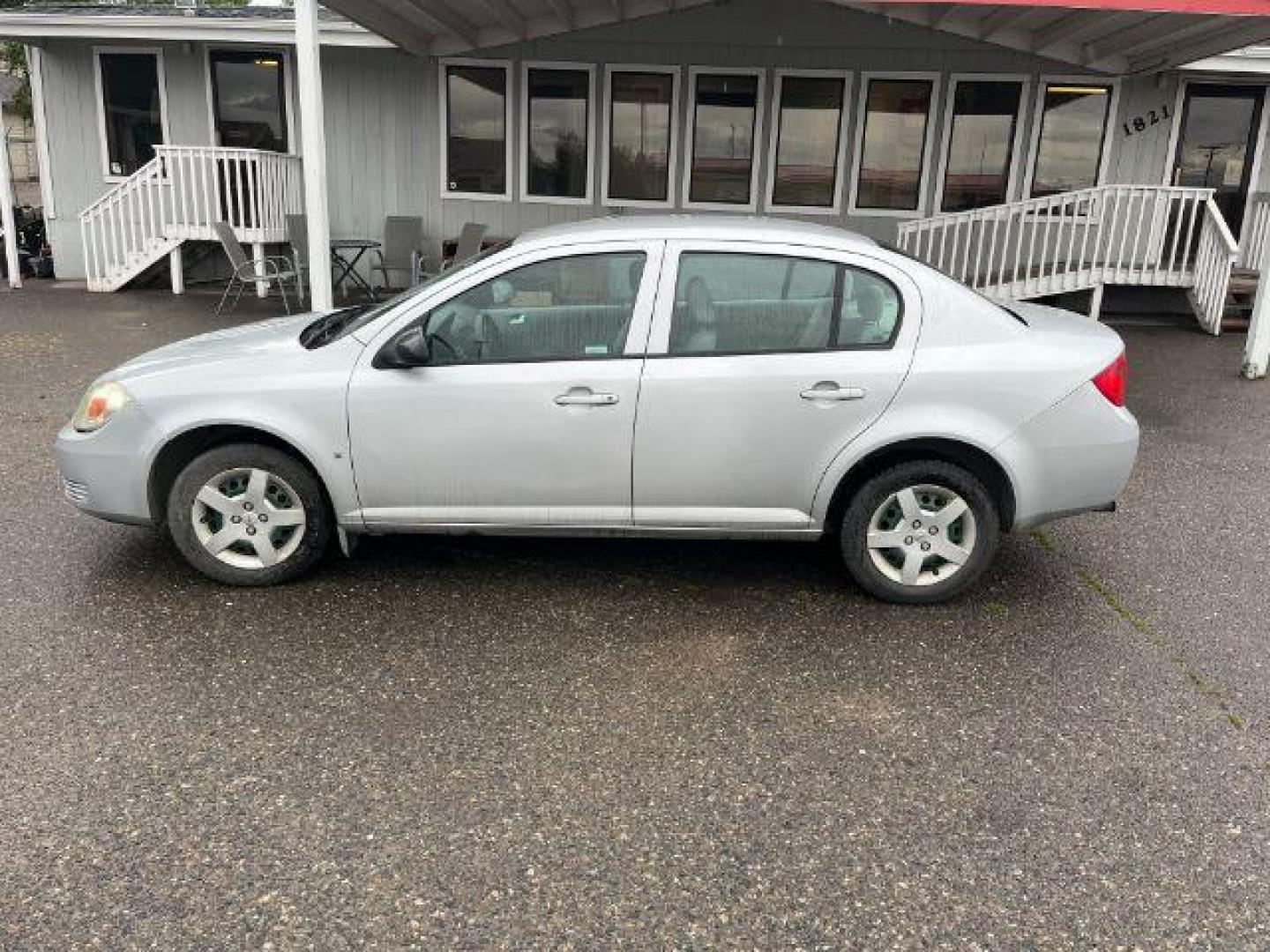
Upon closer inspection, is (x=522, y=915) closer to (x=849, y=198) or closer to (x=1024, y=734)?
(x=1024, y=734)

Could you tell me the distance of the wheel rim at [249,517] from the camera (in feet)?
13.6

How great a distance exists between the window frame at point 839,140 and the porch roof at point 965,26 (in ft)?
3.24

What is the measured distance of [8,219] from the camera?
40.9ft

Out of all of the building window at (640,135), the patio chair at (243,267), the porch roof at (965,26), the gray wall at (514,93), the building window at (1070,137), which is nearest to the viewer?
the porch roof at (965,26)

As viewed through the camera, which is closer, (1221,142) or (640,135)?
(1221,142)

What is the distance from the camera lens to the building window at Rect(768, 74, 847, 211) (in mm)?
12086

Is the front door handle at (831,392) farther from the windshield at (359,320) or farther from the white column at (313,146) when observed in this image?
the white column at (313,146)

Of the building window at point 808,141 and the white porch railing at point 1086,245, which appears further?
the building window at point 808,141

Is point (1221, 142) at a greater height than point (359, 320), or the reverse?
point (1221, 142)

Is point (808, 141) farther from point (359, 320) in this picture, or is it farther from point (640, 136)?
point (359, 320)

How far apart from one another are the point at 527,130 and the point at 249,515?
30.9 ft

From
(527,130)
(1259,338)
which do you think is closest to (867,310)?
(1259,338)

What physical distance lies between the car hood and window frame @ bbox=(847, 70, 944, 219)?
9.12 meters

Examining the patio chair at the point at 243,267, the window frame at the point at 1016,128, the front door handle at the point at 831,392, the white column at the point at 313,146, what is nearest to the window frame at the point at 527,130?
the patio chair at the point at 243,267
